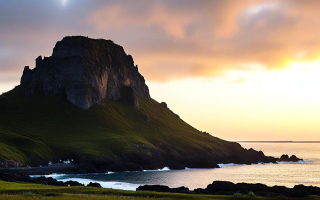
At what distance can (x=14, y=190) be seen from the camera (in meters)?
67.6

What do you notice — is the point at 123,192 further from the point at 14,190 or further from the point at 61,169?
the point at 61,169

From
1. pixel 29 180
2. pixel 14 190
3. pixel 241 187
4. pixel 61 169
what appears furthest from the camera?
pixel 61 169

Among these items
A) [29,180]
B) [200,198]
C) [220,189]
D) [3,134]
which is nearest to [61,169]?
[3,134]

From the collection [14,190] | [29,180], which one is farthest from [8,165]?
[14,190]

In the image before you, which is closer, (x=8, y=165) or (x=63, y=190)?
(x=63, y=190)

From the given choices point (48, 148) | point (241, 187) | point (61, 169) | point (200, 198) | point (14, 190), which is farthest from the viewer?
point (48, 148)

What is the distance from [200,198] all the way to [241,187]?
2805 centimetres

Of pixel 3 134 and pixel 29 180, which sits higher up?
pixel 3 134

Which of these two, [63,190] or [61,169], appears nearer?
[63,190]

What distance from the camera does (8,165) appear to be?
155 m

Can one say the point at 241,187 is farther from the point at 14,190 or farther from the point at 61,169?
the point at 61,169

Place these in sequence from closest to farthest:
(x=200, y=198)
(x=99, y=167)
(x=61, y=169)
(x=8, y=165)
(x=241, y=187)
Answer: (x=200, y=198), (x=241, y=187), (x=8, y=165), (x=61, y=169), (x=99, y=167)

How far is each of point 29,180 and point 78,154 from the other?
318 feet

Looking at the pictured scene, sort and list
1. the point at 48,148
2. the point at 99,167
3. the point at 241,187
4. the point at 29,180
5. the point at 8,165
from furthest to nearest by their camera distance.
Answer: the point at 48,148, the point at 99,167, the point at 8,165, the point at 29,180, the point at 241,187
